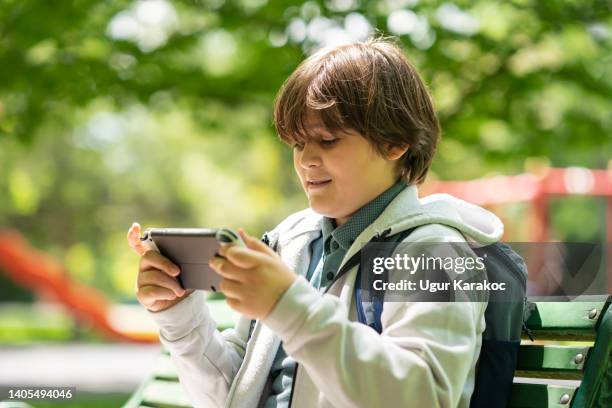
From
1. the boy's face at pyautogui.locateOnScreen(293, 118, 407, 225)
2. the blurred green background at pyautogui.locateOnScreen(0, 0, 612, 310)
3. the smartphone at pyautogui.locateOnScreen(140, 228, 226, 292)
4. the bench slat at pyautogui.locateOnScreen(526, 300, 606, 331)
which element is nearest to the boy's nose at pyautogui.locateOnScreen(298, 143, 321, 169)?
the boy's face at pyautogui.locateOnScreen(293, 118, 407, 225)

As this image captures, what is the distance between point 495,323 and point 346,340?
39cm

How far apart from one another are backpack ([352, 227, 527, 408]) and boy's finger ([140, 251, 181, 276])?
33cm


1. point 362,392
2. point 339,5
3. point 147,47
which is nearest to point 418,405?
point 362,392

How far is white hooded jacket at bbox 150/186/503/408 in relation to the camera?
51.3 inches

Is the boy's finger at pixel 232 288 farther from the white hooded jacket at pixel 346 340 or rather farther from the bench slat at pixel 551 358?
the bench slat at pixel 551 358

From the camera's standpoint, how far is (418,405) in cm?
133

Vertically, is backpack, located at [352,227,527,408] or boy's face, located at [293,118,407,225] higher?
boy's face, located at [293,118,407,225]

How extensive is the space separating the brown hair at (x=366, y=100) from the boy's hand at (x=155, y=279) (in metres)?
0.36

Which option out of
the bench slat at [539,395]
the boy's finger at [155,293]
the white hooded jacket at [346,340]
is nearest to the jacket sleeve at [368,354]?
the white hooded jacket at [346,340]

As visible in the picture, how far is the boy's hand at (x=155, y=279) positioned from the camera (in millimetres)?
1597

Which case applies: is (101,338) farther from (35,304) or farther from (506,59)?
(506,59)

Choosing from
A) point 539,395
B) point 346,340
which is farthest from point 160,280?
point 539,395

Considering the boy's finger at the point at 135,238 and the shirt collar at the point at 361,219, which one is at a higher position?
the boy's finger at the point at 135,238

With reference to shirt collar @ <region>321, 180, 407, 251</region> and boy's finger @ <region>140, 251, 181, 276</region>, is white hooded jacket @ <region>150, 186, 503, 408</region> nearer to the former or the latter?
shirt collar @ <region>321, 180, 407, 251</region>
